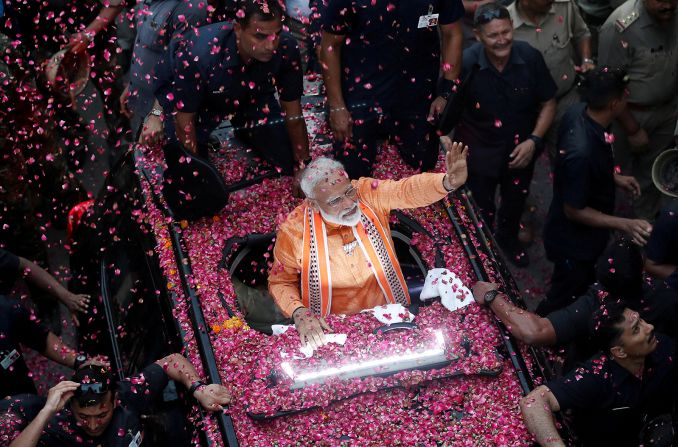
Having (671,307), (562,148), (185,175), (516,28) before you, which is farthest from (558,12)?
(185,175)

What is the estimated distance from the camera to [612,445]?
17.4 feet

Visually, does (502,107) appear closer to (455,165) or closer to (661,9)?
(661,9)

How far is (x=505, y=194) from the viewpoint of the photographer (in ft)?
25.1

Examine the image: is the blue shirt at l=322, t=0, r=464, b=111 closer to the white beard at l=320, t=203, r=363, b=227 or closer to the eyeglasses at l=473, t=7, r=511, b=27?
the eyeglasses at l=473, t=7, r=511, b=27

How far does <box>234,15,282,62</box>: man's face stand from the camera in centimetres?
551

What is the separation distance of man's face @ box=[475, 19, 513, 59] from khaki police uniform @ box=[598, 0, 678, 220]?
1058mm

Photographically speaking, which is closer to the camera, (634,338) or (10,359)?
(634,338)

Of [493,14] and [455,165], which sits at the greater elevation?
[493,14]

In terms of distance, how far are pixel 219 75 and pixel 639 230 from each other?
281 centimetres

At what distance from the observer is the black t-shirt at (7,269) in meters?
6.26

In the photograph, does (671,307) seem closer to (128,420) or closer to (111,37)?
(128,420)

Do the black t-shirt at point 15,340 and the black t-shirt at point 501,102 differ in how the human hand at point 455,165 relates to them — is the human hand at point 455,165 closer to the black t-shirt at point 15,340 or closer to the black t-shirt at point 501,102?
the black t-shirt at point 501,102

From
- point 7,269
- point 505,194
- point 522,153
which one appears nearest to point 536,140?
point 522,153

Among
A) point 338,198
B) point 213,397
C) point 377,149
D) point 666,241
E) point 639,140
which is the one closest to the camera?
point 213,397
